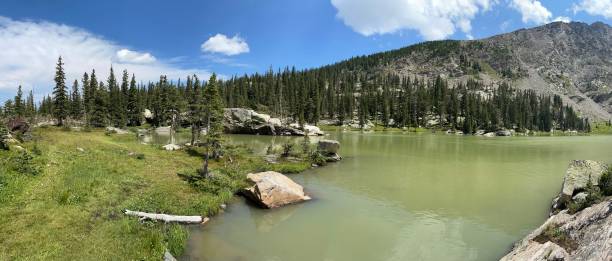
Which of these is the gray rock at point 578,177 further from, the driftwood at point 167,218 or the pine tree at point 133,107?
the pine tree at point 133,107

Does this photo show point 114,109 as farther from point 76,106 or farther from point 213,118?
point 213,118

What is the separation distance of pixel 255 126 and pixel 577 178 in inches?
3983

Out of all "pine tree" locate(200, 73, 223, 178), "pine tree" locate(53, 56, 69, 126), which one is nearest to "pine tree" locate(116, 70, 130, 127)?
"pine tree" locate(53, 56, 69, 126)

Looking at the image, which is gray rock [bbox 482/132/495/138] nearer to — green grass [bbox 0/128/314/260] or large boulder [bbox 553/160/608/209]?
large boulder [bbox 553/160/608/209]

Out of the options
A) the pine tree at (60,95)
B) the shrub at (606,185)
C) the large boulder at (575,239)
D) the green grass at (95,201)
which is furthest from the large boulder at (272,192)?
the pine tree at (60,95)

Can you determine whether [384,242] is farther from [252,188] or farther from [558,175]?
[558,175]

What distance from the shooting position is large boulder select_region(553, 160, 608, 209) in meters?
26.4

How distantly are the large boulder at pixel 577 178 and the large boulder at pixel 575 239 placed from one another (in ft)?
27.7

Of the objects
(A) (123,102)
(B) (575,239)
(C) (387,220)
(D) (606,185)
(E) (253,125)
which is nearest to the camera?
(B) (575,239)

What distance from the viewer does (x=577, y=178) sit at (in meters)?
27.4

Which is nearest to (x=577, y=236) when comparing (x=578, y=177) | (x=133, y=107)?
(x=578, y=177)

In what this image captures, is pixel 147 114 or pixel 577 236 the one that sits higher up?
pixel 147 114

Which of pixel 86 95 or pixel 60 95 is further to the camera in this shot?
pixel 86 95

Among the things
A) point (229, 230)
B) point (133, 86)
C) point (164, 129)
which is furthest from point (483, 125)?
point (229, 230)
